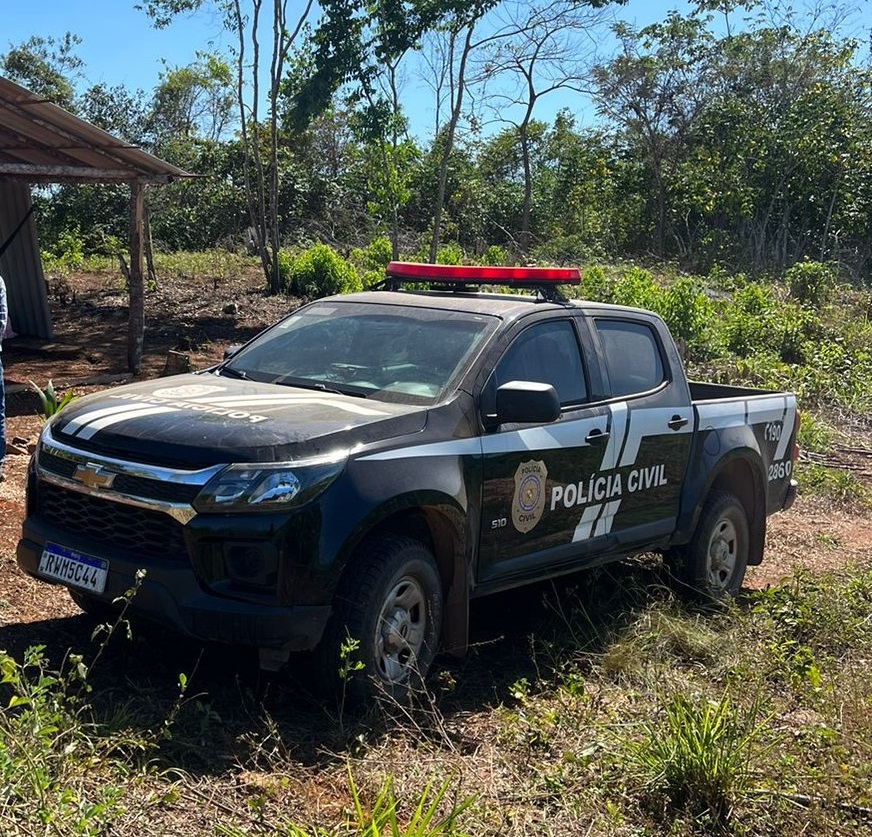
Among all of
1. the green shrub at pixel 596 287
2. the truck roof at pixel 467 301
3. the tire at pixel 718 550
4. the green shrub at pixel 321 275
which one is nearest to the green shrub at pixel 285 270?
the green shrub at pixel 321 275

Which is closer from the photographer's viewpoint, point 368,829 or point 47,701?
point 368,829

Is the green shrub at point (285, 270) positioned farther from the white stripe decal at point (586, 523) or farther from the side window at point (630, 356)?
the white stripe decal at point (586, 523)

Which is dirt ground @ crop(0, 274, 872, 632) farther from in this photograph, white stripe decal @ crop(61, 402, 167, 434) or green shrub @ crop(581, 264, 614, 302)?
green shrub @ crop(581, 264, 614, 302)

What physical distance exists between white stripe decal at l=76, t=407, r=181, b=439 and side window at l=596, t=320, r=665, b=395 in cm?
240

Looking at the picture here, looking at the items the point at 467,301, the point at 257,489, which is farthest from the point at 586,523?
the point at 257,489

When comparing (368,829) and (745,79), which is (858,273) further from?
(368,829)

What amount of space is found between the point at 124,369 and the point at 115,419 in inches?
359

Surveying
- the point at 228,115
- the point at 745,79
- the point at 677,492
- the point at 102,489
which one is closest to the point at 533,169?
the point at 745,79

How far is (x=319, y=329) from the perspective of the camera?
5.41 metres

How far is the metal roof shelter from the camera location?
11.1 m

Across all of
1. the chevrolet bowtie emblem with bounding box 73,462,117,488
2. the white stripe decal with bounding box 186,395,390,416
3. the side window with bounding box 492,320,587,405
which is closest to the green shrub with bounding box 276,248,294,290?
the side window with bounding box 492,320,587,405

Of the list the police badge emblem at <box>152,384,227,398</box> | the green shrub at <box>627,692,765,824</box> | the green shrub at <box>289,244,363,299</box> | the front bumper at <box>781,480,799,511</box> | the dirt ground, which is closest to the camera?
the green shrub at <box>627,692,765,824</box>

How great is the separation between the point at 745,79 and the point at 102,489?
28.2 metres

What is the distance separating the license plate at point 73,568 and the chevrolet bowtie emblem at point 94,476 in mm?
278
